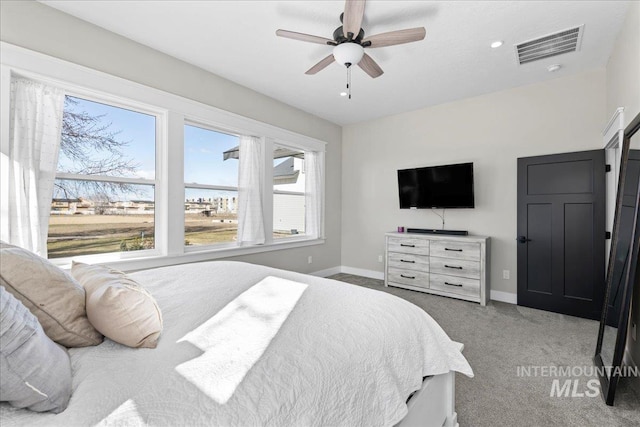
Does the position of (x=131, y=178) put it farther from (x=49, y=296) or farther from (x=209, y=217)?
(x=49, y=296)

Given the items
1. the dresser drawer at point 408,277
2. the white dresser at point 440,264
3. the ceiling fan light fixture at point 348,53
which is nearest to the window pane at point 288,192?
the white dresser at point 440,264

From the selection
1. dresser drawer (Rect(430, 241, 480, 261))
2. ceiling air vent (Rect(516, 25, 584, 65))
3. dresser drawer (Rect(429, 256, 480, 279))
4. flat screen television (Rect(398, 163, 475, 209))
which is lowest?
dresser drawer (Rect(429, 256, 480, 279))

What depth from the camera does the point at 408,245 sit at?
4.25m

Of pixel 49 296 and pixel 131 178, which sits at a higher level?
pixel 131 178

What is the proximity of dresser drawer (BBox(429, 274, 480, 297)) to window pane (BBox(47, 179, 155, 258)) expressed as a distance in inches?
141

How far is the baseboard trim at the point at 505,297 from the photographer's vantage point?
3720 mm

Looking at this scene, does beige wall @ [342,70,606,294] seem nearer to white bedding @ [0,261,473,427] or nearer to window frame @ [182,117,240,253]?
window frame @ [182,117,240,253]

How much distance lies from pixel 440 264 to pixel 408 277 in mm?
529

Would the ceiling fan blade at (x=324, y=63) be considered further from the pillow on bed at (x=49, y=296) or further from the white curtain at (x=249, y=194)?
the pillow on bed at (x=49, y=296)

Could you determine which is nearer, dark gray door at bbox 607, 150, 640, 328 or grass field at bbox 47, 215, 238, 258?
dark gray door at bbox 607, 150, 640, 328

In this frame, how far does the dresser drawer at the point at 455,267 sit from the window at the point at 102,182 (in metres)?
3.52

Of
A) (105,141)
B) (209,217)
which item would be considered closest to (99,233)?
(105,141)

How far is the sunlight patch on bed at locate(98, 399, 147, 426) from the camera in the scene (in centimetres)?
64

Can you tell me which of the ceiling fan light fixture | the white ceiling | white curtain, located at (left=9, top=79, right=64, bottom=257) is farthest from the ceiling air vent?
white curtain, located at (left=9, top=79, right=64, bottom=257)
